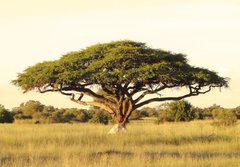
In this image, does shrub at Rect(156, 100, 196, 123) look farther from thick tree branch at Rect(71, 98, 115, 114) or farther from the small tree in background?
thick tree branch at Rect(71, 98, 115, 114)

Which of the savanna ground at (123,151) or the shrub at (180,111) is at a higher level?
the shrub at (180,111)

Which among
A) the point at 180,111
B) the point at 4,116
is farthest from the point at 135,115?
the point at 180,111

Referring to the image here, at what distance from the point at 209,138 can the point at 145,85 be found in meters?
7.84

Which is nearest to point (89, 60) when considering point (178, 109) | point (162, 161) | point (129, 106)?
point (129, 106)

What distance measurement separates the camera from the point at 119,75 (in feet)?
92.7

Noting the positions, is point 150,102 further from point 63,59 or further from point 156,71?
point 63,59

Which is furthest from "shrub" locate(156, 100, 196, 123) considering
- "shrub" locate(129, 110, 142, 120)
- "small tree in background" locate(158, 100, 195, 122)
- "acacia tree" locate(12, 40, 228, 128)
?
"shrub" locate(129, 110, 142, 120)

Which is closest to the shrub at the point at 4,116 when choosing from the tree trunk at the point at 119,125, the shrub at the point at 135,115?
the shrub at the point at 135,115

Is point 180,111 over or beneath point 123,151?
over

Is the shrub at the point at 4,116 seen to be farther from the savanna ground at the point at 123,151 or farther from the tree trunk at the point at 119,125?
the savanna ground at the point at 123,151

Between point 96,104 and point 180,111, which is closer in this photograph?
point 96,104

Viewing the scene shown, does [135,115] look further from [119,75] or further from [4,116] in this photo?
[119,75]

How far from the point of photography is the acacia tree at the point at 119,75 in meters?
28.7

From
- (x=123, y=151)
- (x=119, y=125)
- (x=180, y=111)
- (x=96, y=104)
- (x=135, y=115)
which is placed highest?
(x=135, y=115)
